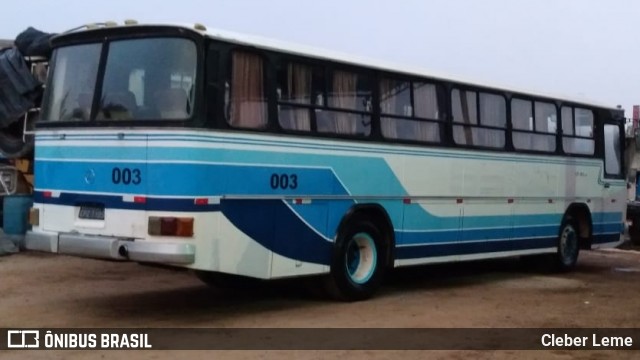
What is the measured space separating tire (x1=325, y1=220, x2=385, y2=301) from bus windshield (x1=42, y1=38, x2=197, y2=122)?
281 cm

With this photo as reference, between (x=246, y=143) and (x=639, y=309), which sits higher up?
(x=246, y=143)

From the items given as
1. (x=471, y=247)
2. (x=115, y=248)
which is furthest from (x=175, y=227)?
(x=471, y=247)

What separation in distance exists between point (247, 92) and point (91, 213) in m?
2.14

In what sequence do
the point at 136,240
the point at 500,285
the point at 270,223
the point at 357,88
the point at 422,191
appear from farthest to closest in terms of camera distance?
the point at 500,285
the point at 422,191
the point at 357,88
the point at 270,223
the point at 136,240

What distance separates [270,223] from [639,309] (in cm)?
501

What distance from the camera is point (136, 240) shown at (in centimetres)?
893

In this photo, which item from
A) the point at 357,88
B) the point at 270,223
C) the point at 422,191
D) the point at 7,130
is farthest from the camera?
the point at 7,130

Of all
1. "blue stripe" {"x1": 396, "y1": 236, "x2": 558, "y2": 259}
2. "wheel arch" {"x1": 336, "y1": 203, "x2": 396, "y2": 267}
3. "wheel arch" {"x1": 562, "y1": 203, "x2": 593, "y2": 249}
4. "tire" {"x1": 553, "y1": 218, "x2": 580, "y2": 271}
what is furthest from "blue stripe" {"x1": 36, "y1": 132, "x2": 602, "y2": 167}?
"wheel arch" {"x1": 562, "y1": 203, "x2": 593, "y2": 249}

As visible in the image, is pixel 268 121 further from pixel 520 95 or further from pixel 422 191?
pixel 520 95

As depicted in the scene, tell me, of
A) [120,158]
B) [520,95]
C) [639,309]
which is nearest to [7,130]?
[120,158]

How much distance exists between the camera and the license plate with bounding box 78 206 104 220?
9.33 meters

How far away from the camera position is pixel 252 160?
371 inches

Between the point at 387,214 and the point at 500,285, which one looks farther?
the point at 500,285

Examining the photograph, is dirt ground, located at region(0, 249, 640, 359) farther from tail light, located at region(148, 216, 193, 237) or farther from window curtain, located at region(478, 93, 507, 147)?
window curtain, located at region(478, 93, 507, 147)
